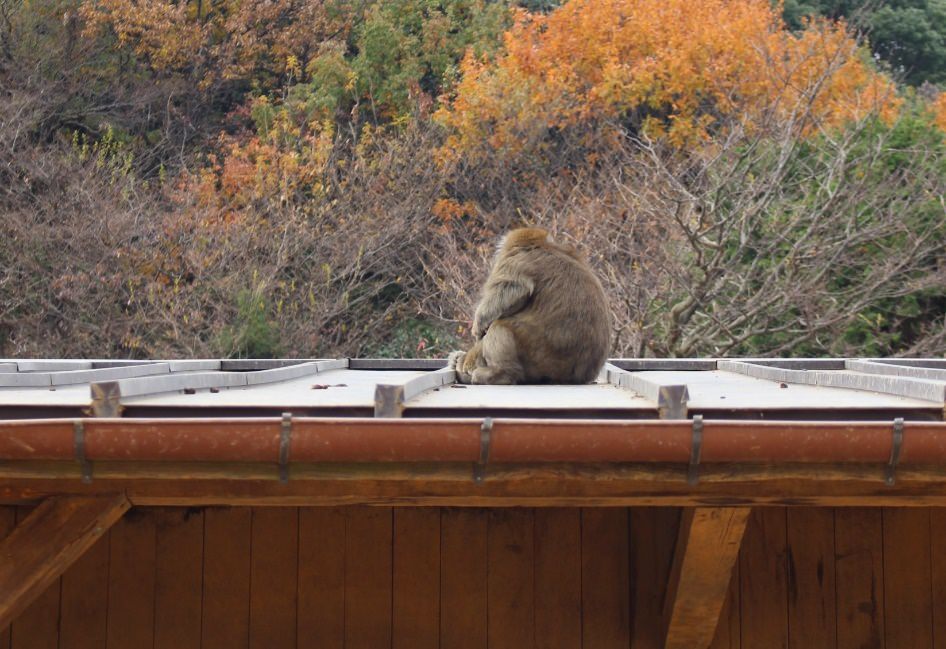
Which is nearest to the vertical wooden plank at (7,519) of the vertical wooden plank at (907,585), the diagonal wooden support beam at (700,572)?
the diagonal wooden support beam at (700,572)

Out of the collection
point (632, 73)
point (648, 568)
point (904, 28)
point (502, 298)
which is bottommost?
point (648, 568)

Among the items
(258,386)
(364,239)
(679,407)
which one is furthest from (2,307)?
(679,407)

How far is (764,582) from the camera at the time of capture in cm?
455

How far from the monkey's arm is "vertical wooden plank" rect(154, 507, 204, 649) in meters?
2.13

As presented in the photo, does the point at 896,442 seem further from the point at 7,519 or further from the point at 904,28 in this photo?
the point at 904,28

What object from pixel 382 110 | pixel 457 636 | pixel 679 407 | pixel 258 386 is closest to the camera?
pixel 679 407

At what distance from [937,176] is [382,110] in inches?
424

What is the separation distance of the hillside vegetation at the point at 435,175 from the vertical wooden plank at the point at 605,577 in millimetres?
6568

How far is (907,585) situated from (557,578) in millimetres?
1492

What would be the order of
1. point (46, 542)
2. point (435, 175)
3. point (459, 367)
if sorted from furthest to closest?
point (435, 175)
point (459, 367)
point (46, 542)

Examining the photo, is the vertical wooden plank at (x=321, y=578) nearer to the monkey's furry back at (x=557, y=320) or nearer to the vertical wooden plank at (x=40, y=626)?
the vertical wooden plank at (x=40, y=626)

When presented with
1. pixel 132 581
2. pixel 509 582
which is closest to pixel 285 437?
pixel 509 582

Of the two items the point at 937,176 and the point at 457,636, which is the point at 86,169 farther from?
the point at 457,636

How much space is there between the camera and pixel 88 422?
10.0 ft
